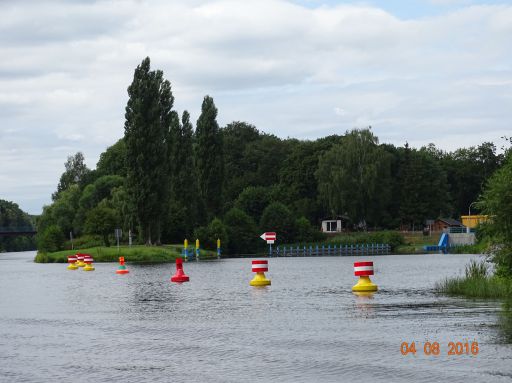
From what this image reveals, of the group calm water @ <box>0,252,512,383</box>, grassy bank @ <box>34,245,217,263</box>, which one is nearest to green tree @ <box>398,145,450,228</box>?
grassy bank @ <box>34,245,217,263</box>

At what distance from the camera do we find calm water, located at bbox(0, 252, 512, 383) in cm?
1672

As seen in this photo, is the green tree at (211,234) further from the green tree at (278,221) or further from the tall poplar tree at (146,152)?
the green tree at (278,221)

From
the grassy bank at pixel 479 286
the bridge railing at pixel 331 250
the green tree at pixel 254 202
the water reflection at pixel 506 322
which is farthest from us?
the green tree at pixel 254 202

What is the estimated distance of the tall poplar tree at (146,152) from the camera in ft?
313

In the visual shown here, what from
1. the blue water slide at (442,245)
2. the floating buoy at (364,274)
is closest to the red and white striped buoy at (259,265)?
the floating buoy at (364,274)

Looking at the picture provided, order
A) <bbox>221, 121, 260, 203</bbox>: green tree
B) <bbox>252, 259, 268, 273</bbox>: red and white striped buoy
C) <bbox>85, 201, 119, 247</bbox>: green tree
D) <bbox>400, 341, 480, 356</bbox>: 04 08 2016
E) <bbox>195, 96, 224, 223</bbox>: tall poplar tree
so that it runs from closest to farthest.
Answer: <bbox>400, 341, 480, 356</bbox>: 04 08 2016, <bbox>252, 259, 268, 273</bbox>: red and white striped buoy, <bbox>85, 201, 119, 247</bbox>: green tree, <bbox>195, 96, 224, 223</bbox>: tall poplar tree, <bbox>221, 121, 260, 203</bbox>: green tree

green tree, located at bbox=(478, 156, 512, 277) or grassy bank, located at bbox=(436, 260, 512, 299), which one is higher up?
green tree, located at bbox=(478, 156, 512, 277)

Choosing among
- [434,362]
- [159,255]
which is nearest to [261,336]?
[434,362]

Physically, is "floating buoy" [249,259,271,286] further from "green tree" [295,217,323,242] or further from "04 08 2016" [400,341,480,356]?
"green tree" [295,217,323,242]

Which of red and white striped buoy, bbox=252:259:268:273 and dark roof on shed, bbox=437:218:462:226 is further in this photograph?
dark roof on shed, bbox=437:218:462:226

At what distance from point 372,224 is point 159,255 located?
67680 mm

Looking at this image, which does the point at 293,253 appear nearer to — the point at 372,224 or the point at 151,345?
the point at 372,224

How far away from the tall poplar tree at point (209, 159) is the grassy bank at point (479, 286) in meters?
79.2

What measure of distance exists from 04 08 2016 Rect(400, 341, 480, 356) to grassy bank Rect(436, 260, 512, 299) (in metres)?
12.0
